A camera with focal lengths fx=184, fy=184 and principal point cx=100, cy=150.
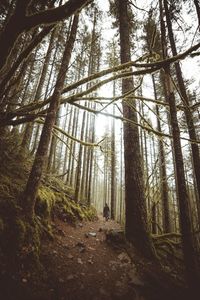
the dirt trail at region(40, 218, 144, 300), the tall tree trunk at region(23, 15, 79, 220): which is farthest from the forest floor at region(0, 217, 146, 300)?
the tall tree trunk at region(23, 15, 79, 220)

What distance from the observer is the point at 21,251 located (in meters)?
3.43

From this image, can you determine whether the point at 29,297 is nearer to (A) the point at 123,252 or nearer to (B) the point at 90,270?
(B) the point at 90,270

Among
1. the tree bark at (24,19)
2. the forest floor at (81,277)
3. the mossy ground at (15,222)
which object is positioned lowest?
the forest floor at (81,277)

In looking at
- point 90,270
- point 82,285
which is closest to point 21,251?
point 82,285

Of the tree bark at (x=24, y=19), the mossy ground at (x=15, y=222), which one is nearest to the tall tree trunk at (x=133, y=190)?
the mossy ground at (x=15, y=222)

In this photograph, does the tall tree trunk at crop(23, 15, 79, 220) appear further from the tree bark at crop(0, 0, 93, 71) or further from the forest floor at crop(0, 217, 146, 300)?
the tree bark at crop(0, 0, 93, 71)

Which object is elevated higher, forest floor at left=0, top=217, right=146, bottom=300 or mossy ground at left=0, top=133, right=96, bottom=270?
mossy ground at left=0, top=133, right=96, bottom=270

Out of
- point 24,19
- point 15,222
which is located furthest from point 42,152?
point 24,19

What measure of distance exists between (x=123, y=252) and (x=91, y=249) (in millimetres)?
953

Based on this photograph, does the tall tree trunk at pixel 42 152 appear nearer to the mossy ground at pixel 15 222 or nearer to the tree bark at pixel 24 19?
the mossy ground at pixel 15 222

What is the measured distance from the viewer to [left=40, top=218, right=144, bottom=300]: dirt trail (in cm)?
344

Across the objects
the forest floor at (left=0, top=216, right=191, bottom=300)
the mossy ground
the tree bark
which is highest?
the tree bark

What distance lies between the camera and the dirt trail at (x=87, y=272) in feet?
11.3

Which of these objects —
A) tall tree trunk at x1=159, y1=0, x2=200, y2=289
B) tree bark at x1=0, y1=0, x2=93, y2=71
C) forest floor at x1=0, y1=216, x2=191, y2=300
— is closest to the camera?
tree bark at x1=0, y1=0, x2=93, y2=71
